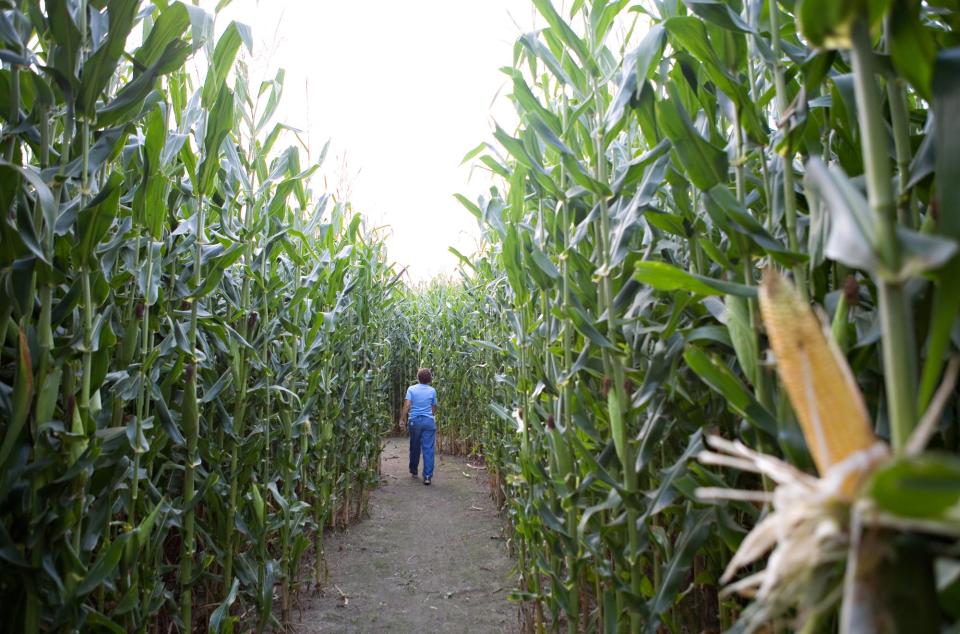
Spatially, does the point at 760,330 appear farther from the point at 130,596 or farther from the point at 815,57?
the point at 130,596

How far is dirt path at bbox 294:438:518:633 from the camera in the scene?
3.79 meters

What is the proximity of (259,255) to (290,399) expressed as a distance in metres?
0.92

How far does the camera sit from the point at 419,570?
185 inches

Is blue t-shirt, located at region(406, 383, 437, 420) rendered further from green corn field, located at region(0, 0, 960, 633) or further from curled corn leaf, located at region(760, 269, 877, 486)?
curled corn leaf, located at region(760, 269, 877, 486)

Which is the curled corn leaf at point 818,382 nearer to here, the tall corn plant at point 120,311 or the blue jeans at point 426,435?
the tall corn plant at point 120,311

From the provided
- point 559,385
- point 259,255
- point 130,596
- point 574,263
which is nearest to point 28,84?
point 259,255

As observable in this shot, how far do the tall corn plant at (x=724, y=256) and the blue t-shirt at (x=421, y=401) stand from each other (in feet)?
16.2

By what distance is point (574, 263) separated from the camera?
207 cm

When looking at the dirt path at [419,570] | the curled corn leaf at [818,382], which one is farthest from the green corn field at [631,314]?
the dirt path at [419,570]

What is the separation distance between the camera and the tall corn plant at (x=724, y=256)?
0.57 m

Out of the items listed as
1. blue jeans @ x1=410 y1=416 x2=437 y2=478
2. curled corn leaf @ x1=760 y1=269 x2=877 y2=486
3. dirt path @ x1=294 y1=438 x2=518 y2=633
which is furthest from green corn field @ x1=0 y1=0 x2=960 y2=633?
blue jeans @ x1=410 y1=416 x2=437 y2=478

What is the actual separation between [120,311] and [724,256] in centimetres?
210

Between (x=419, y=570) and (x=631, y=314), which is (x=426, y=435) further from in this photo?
(x=631, y=314)

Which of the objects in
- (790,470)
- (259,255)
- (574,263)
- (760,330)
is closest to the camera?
(790,470)
